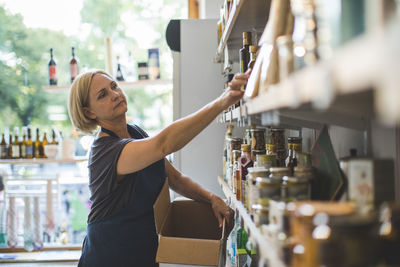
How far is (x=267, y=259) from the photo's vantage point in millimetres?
976

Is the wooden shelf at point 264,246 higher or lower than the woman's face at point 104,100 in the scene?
lower

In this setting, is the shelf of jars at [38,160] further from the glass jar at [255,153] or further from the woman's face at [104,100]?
the glass jar at [255,153]

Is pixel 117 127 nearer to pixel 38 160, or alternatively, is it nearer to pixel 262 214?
pixel 262 214

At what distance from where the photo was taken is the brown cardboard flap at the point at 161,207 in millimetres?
1759

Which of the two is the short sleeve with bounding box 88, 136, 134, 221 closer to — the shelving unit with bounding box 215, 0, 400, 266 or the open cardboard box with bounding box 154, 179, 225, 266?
the open cardboard box with bounding box 154, 179, 225, 266

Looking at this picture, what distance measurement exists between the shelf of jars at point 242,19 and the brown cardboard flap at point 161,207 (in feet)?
2.71

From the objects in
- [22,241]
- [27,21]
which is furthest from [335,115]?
[27,21]

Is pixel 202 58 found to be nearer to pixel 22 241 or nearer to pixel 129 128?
pixel 129 128

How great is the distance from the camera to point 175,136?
1.71m

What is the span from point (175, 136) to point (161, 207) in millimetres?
362

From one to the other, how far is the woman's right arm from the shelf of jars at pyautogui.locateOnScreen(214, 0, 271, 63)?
1.31 feet

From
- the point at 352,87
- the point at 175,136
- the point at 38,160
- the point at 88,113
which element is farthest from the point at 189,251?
the point at 38,160

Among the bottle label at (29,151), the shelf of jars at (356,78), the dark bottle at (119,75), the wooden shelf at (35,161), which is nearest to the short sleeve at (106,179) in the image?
the shelf of jars at (356,78)

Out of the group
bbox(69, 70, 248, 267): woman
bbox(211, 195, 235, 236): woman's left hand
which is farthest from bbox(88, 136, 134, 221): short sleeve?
bbox(211, 195, 235, 236): woman's left hand
